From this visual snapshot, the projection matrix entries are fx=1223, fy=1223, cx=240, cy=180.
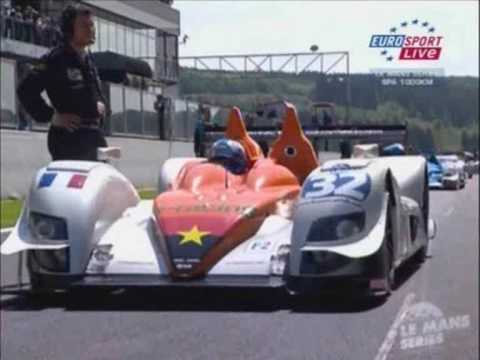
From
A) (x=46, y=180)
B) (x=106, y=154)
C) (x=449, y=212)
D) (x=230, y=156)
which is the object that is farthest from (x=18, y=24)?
(x=46, y=180)

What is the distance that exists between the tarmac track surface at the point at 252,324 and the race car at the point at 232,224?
245 mm

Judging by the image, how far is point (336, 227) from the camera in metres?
8.26

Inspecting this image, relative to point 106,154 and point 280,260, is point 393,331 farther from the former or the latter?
point 106,154

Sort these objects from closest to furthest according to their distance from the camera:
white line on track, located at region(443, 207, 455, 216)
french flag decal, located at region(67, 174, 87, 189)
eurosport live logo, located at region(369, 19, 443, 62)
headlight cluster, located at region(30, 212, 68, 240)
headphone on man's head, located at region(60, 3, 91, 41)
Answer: eurosport live logo, located at region(369, 19, 443, 62)
headphone on man's head, located at region(60, 3, 91, 41)
headlight cluster, located at region(30, 212, 68, 240)
french flag decal, located at region(67, 174, 87, 189)
white line on track, located at region(443, 207, 455, 216)

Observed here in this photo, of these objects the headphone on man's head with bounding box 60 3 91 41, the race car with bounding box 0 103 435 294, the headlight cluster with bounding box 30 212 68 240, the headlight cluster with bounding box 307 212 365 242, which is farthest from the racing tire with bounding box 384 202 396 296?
the headphone on man's head with bounding box 60 3 91 41

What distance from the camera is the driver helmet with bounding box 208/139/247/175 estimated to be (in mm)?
9258

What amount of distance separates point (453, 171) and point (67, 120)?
108 inches

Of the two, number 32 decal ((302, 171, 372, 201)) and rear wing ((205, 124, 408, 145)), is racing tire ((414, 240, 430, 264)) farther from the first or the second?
number 32 decal ((302, 171, 372, 201))

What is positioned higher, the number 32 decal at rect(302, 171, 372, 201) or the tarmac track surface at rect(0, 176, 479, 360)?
the number 32 decal at rect(302, 171, 372, 201)

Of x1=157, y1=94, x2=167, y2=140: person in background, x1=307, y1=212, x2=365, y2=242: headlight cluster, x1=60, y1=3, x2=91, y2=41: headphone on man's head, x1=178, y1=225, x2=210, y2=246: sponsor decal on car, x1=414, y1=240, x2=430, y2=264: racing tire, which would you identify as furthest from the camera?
x1=414, y1=240, x2=430, y2=264: racing tire

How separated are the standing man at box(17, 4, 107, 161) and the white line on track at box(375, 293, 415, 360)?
2501 mm

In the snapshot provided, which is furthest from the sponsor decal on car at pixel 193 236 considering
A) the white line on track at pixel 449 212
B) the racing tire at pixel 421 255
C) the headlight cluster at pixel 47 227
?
the white line on track at pixel 449 212

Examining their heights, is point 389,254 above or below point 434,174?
below

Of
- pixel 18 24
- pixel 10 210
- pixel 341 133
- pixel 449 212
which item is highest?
A: pixel 18 24
